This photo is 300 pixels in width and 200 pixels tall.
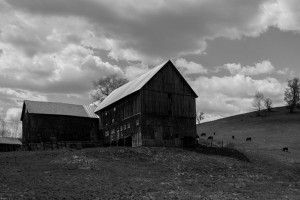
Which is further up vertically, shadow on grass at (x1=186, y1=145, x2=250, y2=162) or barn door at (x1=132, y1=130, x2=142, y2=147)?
barn door at (x1=132, y1=130, x2=142, y2=147)

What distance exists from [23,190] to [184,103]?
32.9 metres

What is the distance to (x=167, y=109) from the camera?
178ft

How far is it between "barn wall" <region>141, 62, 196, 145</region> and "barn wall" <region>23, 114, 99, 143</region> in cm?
1505

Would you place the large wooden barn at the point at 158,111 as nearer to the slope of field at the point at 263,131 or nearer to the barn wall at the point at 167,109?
the barn wall at the point at 167,109

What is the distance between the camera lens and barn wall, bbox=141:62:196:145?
5209cm

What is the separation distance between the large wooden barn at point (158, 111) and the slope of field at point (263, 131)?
1219 centimetres

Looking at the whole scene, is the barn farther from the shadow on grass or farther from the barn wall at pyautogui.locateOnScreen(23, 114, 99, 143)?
the shadow on grass

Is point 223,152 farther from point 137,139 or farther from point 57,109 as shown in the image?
point 57,109

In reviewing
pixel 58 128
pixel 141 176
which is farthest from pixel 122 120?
pixel 141 176

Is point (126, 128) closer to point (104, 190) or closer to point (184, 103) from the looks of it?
point (184, 103)

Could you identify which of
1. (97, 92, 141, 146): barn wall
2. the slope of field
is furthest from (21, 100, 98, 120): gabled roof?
the slope of field

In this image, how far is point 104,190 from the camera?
91.8 feet

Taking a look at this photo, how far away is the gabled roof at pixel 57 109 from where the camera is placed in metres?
62.5

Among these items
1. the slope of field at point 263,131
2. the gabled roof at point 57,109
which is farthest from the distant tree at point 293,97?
the gabled roof at point 57,109
